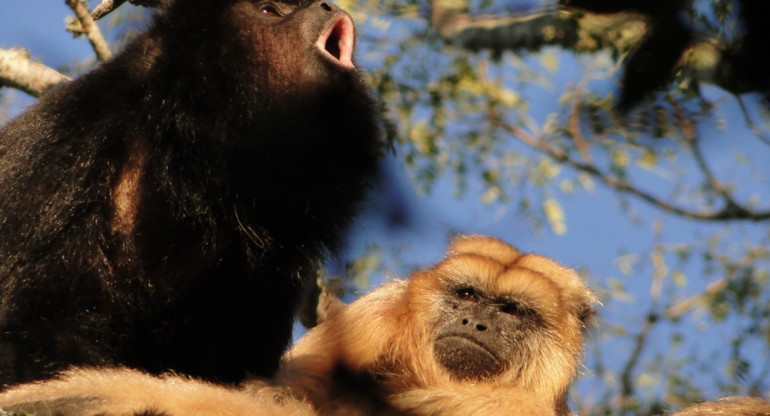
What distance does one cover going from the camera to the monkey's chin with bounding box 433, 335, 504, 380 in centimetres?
475

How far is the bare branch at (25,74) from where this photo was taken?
618 centimetres

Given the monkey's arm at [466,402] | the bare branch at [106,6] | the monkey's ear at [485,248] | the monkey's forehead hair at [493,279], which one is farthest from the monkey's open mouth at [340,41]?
the monkey's arm at [466,402]

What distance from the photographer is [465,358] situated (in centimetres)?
477

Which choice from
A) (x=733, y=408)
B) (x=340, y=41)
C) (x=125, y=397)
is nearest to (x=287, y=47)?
(x=340, y=41)

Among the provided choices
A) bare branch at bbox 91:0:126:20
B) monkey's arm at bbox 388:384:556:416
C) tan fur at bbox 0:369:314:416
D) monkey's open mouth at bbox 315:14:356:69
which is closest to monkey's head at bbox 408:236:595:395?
monkey's arm at bbox 388:384:556:416

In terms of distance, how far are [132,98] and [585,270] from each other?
12.0 feet

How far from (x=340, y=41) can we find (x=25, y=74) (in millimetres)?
2956

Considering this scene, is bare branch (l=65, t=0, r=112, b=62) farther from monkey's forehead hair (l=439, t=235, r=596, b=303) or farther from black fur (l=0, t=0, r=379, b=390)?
monkey's forehead hair (l=439, t=235, r=596, b=303)

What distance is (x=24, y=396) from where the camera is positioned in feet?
10.4

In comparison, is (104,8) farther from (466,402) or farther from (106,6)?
(466,402)

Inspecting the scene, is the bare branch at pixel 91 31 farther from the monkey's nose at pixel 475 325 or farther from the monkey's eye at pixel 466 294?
the monkey's nose at pixel 475 325

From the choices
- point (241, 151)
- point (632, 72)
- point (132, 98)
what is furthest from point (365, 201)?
point (632, 72)

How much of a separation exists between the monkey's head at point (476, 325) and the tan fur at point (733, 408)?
75 cm

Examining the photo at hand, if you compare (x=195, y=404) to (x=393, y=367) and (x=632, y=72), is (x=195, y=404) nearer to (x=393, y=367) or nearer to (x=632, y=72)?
(x=393, y=367)
